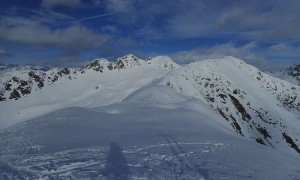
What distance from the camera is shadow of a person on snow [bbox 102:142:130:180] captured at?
1384 cm

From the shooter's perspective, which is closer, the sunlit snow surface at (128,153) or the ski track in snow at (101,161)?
the ski track in snow at (101,161)

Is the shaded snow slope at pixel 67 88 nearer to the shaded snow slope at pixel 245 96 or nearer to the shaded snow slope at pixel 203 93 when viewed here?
the shaded snow slope at pixel 203 93

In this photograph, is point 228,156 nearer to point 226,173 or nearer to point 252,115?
point 226,173

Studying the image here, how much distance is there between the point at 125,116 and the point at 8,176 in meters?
16.7

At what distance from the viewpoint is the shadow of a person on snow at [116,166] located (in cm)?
1384

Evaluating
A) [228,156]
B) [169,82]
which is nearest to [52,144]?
[228,156]

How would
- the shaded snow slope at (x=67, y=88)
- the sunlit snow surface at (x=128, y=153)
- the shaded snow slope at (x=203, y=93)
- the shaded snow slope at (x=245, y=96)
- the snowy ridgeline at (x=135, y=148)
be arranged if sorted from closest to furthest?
the sunlit snow surface at (x=128, y=153)
the snowy ridgeline at (x=135, y=148)
the shaded snow slope at (x=245, y=96)
the shaded snow slope at (x=203, y=93)
the shaded snow slope at (x=67, y=88)

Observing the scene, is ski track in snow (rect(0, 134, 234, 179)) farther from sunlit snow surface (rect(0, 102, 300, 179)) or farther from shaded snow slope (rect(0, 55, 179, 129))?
shaded snow slope (rect(0, 55, 179, 129))

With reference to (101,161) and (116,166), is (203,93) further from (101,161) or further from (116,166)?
(116,166)

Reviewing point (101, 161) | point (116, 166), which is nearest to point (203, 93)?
point (101, 161)

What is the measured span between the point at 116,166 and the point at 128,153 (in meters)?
2.44

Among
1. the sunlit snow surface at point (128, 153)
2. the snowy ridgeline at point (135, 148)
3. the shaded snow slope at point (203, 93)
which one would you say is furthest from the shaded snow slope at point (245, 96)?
the sunlit snow surface at point (128, 153)

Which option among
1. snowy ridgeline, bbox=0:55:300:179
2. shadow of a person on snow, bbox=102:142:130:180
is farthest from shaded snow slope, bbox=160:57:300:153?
shadow of a person on snow, bbox=102:142:130:180

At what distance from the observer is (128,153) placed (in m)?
17.5
